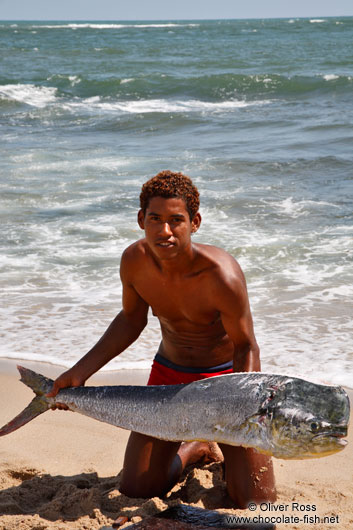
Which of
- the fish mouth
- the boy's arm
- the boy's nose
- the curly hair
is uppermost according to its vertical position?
the curly hair

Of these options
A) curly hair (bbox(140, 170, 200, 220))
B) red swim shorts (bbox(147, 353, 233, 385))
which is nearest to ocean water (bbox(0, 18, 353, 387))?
red swim shorts (bbox(147, 353, 233, 385))

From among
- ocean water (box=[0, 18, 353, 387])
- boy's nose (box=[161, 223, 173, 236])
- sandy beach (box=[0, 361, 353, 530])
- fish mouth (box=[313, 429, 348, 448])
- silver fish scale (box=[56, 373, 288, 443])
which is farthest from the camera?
ocean water (box=[0, 18, 353, 387])

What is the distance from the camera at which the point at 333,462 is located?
3.85 m

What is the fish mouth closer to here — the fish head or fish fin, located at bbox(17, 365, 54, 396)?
the fish head

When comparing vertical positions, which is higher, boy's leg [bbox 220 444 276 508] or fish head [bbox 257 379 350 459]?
fish head [bbox 257 379 350 459]

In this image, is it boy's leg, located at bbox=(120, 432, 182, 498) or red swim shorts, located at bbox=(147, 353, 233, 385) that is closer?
boy's leg, located at bbox=(120, 432, 182, 498)

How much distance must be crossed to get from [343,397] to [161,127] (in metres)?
14.2

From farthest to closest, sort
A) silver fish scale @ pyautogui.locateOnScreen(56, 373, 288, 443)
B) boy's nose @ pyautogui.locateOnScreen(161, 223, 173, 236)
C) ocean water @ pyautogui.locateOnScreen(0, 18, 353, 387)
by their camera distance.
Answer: ocean water @ pyautogui.locateOnScreen(0, 18, 353, 387), boy's nose @ pyautogui.locateOnScreen(161, 223, 173, 236), silver fish scale @ pyautogui.locateOnScreen(56, 373, 288, 443)

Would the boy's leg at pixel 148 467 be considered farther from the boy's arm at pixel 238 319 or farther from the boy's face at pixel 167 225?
the boy's face at pixel 167 225

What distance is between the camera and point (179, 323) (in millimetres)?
3607

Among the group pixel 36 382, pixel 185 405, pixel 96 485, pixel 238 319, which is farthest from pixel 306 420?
pixel 96 485

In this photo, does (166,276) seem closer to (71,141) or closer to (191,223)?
(191,223)

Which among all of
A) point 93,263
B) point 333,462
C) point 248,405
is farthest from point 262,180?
point 248,405

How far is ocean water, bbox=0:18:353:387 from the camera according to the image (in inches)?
230
